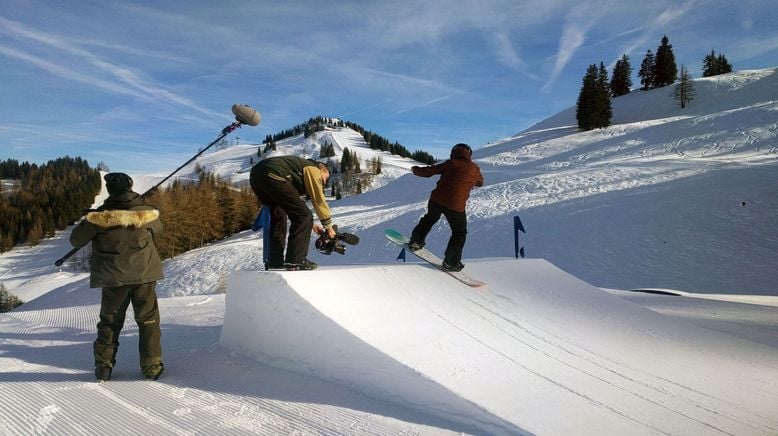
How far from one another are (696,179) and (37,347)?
2853cm

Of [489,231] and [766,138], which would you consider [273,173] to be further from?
[766,138]

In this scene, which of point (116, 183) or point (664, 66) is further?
point (664, 66)

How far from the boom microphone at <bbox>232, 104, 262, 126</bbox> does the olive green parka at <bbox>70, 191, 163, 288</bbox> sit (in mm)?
2220

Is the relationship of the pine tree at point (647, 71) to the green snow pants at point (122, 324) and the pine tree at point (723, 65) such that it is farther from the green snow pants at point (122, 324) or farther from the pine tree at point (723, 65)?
the green snow pants at point (122, 324)

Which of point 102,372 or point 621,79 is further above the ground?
point 621,79

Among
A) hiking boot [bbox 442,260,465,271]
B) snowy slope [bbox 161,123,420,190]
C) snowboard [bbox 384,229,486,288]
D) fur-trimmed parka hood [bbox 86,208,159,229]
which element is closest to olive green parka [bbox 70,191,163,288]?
fur-trimmed parka hood [bbox 86,208,159,229]

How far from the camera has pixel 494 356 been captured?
3.37m

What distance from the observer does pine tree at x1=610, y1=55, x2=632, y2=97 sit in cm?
8394

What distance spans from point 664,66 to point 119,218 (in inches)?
3830

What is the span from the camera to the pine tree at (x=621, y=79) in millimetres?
83938

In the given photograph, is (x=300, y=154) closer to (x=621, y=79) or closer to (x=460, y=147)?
(x=621, y=79)

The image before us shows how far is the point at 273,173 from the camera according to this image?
4.40 m

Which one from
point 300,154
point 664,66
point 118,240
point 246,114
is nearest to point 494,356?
point 118,240

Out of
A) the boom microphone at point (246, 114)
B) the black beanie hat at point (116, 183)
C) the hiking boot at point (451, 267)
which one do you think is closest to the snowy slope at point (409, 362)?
the hiking boot at point (451, 267)
